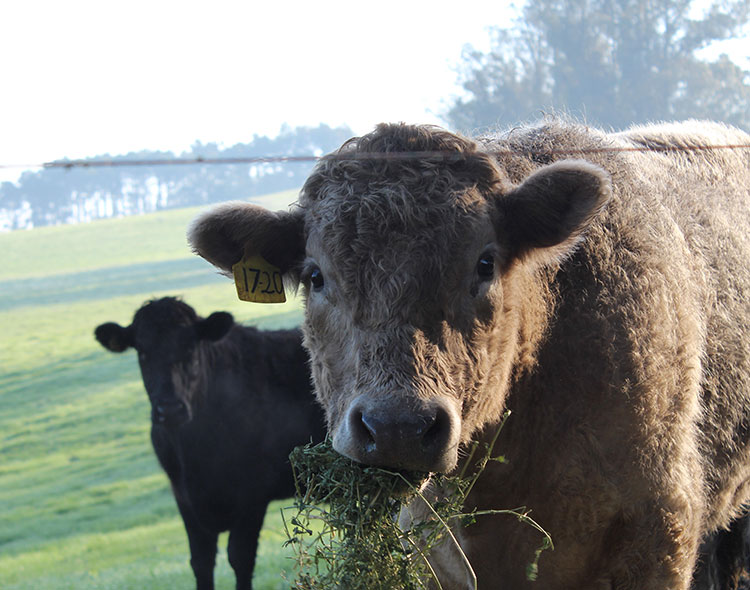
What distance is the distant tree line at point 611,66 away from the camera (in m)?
40.8

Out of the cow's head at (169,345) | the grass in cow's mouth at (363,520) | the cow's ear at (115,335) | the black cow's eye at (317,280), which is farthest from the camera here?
the cow's ear at (115,335)

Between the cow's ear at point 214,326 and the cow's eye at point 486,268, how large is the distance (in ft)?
19.7

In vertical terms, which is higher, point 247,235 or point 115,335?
point 247,235

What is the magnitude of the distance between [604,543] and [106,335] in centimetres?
665

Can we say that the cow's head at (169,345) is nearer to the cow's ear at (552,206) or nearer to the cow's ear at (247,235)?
the cow's ear at (247,235)

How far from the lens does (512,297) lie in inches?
136

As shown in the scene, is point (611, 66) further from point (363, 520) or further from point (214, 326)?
point (363, 520)

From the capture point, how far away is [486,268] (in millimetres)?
3316

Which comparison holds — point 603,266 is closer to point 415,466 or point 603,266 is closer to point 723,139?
point 415,466

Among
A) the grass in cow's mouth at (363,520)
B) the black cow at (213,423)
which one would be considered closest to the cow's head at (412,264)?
the grass in cow's mouth at (363,520)

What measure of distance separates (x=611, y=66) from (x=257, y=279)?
4400 centimetres

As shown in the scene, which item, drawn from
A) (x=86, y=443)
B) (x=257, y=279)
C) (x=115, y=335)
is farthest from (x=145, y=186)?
(x=257, y=279)

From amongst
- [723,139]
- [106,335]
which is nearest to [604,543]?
[723,139]

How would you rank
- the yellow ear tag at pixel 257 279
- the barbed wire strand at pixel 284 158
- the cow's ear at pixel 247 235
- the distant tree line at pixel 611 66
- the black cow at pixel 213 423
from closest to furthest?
1. the barbed wire strand at pixel 284 158
2. the cow's ear at pixel 247 235
3. the yellow ear tag at pixel 257 279
4. the black cow at pixel 213 423
5. the distant tree line at pixel 611 66
